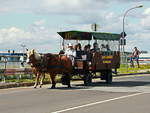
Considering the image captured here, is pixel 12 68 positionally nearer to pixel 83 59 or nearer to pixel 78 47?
pixel 78 47

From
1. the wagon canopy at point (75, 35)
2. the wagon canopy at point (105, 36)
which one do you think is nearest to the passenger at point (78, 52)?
the wagon canopy at point (75, 35)

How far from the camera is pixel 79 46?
21156 millimetres

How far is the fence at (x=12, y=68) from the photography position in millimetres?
22373

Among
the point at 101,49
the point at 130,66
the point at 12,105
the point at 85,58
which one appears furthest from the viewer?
the point at 130,66

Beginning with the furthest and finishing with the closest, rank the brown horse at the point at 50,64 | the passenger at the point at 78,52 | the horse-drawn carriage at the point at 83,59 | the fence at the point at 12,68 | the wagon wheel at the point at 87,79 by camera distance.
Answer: the fence at the point at 12,68 → the passenger at the point at 78,52 → the wagon wheel at the point at 87,79 → the horse-drawn carriage at the point at 83,59 → the brown horse at the point at 50,64

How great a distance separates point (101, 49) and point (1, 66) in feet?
18.5

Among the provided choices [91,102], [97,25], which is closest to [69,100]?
[91,102]

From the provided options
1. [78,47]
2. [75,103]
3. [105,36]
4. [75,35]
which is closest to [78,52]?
[78,47]

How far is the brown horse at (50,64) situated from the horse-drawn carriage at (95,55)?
3.14 feet

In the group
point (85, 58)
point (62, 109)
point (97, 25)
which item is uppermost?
point (97, 25)

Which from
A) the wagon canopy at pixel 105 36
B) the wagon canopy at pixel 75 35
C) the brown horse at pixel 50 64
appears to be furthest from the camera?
the wagon canopy at pixel 105 36

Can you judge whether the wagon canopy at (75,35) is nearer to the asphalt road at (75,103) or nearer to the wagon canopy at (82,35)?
the wagon canopy at (82,35)

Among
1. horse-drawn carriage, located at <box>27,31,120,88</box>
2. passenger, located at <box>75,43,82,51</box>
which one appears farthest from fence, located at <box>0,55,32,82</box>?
passenger, located at <box>75,43,82,51</box>

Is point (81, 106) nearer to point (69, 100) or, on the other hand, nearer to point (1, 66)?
point (69, 100)
